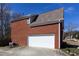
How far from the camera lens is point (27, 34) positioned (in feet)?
30.5

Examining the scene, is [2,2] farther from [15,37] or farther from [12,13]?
[15,37]

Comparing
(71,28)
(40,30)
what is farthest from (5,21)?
(71,28)

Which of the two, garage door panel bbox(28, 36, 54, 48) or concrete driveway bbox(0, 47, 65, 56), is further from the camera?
garage door panel bbox(28, 36, 54, 48)

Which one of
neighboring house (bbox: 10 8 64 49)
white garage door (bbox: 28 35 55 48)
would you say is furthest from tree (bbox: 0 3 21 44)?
white garage door (bbox: 28 35 55 48)

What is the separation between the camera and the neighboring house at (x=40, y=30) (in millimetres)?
9023

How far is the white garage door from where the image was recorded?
9133 millimetres

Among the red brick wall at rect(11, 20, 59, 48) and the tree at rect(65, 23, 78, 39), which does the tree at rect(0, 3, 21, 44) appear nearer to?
the red brick wall at rect(11, 20, 59, 48)

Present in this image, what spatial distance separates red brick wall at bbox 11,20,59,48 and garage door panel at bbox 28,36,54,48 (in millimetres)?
134

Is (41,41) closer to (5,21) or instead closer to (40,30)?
(40,30)

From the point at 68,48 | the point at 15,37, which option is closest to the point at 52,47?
the point at 68,48

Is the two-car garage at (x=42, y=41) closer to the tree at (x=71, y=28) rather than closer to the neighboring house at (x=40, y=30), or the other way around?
the neighboring house at (x=40, y=30)

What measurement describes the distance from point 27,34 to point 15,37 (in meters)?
0.38

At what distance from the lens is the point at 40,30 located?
918 cm

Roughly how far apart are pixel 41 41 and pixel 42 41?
30 millimetres
